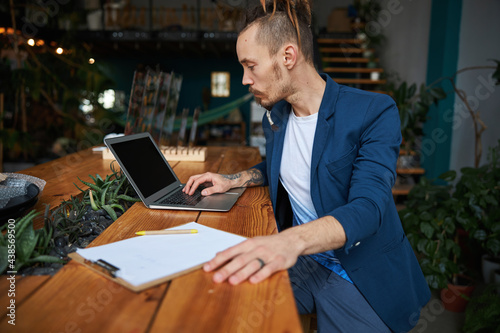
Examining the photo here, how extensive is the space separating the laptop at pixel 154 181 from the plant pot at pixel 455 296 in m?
1.56

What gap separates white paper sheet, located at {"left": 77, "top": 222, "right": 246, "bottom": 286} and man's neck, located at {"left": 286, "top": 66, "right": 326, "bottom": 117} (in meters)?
0.53

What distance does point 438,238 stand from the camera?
2.08 meters

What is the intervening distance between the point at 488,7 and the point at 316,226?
124 inches

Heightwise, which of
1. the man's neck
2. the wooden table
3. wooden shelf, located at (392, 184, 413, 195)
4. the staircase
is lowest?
wooden shelf, located at (392, 184, 413, 195)

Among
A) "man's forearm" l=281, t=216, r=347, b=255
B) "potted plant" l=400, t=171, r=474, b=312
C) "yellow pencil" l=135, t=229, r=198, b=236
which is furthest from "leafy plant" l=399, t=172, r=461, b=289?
"yellow pencil" l=135, t=229, r=198, b=236

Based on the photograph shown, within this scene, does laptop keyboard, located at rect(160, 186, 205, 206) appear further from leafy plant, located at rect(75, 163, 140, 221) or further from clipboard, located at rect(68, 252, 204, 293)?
clipboard, located at rect(68, 252, 204, 293)

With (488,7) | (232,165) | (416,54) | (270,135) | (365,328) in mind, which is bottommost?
(365,328)

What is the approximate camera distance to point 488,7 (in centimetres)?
303

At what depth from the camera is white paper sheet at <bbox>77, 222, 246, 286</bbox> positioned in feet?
2.04

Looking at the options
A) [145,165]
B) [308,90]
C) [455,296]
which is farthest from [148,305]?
[455,296]

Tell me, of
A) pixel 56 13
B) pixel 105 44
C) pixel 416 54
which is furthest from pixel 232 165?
pixel 105 44

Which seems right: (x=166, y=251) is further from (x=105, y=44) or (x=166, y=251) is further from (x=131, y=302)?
(x=105, y=44)

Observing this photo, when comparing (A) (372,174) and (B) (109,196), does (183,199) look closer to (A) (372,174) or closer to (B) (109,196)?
(B) (109,196)

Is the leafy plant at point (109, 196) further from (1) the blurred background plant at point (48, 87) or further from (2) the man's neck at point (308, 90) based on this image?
(1) the blurred background plant at point (48, 87)
